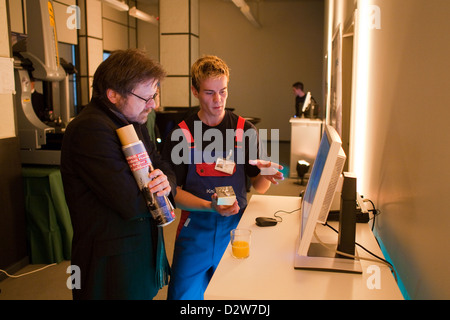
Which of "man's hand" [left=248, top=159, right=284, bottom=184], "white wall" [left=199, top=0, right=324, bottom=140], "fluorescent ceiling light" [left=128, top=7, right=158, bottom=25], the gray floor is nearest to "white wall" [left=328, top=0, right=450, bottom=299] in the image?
"man's hand" [left=248, top=159, right=284, bottom=184]

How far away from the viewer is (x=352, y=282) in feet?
4.00

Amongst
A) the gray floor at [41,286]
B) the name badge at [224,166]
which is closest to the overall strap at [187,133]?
the name badge at [224,166]

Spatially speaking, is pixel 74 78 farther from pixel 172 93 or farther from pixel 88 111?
pixel 88 111

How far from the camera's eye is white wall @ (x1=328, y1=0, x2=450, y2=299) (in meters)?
1.14

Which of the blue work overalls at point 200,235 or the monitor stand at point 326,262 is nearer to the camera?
the monitor stand at point 326,262

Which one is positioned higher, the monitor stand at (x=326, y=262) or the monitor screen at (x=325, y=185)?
the monitor screen at (x=325, y=185)

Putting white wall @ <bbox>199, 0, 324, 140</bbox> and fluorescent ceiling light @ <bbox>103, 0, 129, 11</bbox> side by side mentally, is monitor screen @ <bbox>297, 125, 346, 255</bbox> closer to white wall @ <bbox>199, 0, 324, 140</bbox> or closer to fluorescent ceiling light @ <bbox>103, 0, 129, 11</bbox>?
fluorescent ceiling light @ <bbox>103, 0, 129, 11</bbox>

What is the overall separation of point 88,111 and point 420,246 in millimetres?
1179

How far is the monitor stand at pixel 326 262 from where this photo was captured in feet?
4.23

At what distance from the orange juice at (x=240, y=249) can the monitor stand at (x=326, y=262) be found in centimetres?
→ 17

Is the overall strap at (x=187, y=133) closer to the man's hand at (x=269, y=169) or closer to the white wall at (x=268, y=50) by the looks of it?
the man's hand at (x=269, y=169)

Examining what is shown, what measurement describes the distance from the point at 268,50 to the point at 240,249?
1076 cm

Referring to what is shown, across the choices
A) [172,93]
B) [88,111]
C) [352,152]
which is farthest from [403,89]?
[172,93]

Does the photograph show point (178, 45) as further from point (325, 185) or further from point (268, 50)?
point (325, 185)
